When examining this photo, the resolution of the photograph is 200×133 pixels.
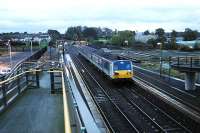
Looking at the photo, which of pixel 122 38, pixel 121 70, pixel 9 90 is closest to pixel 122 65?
pixel 121 70

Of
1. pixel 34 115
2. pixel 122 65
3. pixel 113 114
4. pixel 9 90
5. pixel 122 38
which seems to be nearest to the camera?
pixel 34 115

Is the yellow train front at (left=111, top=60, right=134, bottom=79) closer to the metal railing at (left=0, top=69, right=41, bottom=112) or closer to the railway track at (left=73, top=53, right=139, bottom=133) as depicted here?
the railway track at (left=73, top=53, right=139, bottom=133)

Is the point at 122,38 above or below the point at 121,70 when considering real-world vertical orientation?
above

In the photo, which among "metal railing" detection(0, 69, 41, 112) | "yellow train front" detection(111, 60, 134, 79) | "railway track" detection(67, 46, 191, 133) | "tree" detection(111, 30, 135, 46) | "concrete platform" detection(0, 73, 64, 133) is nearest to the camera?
"concrete platform" detection(0, 73, 64, 133)

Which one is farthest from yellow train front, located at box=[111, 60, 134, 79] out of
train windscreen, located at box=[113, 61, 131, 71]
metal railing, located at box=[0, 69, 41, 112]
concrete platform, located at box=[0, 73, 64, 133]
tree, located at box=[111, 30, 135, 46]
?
tree, located at box=[111, 30, 135, 46]

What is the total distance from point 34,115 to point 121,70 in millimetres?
27461

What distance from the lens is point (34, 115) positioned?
32.2 ft

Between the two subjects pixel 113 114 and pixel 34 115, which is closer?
pixel 34 115

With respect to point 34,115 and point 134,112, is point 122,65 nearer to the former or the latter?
point 134,112

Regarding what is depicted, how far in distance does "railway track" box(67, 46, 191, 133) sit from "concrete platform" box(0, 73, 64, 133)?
24.4ft

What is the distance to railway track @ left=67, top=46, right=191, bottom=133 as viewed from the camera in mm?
19328

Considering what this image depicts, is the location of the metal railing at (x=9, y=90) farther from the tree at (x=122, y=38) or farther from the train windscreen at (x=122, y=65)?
the tree at (x=122, y=38)

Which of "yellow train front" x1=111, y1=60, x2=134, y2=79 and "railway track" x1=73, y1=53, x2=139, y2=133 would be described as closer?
"railway track" x1=73, y1=53, x2=139, y2=133

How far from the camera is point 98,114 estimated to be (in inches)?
895
